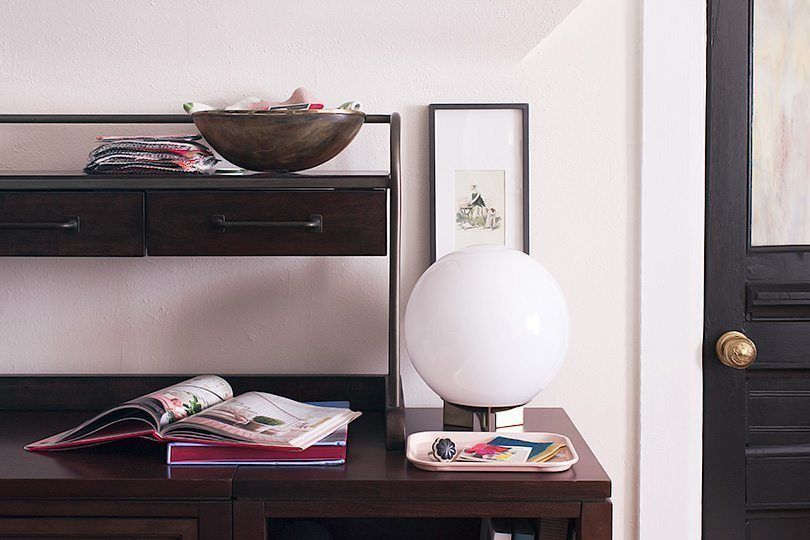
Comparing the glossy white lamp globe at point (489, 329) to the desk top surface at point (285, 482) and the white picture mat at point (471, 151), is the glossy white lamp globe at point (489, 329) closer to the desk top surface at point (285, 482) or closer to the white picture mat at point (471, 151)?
the desk top surface at point (285, 482)

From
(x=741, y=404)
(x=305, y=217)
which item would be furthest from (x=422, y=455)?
(x=741, y=404)

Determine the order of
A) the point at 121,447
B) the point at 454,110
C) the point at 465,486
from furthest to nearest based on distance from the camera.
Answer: the point at 454,110
the point at 121,447
the point at 465,486

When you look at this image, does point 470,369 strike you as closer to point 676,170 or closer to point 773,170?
point 676,170

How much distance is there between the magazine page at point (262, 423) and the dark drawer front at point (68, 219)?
0.29 m

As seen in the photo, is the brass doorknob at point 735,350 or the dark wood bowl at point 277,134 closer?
the dark wood bowl at point 277,134

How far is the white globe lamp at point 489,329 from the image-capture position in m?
1.31

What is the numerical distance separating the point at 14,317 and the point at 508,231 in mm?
936

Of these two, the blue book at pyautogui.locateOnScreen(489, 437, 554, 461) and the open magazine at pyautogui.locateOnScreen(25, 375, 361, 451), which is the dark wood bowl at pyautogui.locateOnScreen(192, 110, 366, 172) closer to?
the open magazine at pyautogui.locateOnScreen(25, 375, 361, 451)

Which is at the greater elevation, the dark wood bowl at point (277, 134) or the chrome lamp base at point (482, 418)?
the dark wood bowl at point (277, 134)

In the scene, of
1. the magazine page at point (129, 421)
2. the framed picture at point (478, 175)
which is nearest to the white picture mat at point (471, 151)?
the framed picture at point (478, 175)

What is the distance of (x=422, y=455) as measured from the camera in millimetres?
1337

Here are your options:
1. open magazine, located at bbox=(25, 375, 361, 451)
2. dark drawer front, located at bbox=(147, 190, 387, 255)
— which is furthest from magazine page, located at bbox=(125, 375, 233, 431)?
dark drawer front, located at bbox=(147, 190, 387, 255)

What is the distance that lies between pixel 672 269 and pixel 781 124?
14.0 inches

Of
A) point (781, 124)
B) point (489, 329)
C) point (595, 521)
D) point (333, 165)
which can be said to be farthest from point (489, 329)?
point (781, 124)
